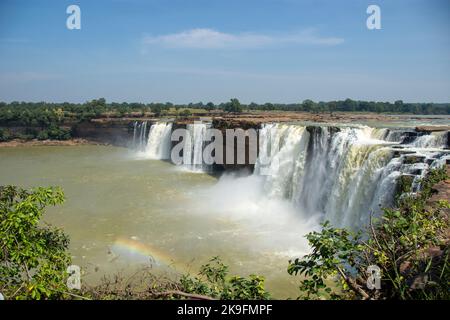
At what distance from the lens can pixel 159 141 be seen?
3081 cm

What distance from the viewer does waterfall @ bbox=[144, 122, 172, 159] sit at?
96.1ft

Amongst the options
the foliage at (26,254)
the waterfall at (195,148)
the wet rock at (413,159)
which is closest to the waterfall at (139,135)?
the waterfall at (195,148)

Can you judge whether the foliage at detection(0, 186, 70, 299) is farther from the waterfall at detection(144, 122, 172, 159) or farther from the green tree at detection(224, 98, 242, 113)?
the green tree at detection(224, 98, 242, 113)

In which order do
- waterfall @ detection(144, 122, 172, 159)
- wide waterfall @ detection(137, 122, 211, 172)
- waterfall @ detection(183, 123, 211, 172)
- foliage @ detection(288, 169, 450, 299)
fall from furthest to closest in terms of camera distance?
waterfall @ detection(144, 122, 172, 159), wide waterfall @ detection(137, 122, 211, 172), waterfall @ detection(183, 123, 211, 172), foliage @ detection(288, 169, 450, 299)

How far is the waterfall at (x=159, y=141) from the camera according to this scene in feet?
96.1

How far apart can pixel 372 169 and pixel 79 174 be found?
17904 mm

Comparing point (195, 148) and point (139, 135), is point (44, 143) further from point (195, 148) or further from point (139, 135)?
point (195, 148)

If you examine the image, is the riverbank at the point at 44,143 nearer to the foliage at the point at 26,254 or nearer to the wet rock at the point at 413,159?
the wet rock at the point at 413,159

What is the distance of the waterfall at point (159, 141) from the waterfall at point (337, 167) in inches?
473

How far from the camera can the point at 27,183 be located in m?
20.2

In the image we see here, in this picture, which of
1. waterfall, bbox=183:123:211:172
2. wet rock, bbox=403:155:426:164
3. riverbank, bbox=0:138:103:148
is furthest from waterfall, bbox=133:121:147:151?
wet rock, bbox=403:155:426:164

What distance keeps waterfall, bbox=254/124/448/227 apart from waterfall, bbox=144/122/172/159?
473 inches
